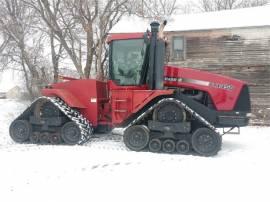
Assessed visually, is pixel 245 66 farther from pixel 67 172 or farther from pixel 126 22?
pixel 67 172

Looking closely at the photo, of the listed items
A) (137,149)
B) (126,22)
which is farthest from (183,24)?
(137,149)

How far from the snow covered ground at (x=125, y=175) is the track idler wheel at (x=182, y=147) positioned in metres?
0.44

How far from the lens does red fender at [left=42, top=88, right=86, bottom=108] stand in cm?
1091

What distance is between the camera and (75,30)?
84.2ft

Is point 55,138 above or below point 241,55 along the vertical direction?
below

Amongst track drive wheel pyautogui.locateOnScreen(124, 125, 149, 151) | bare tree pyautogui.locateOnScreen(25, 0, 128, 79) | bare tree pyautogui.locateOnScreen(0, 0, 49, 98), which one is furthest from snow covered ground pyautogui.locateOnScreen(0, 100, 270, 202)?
bare tree pyautogui.locateOnScreen(0, 0, 49, 98)

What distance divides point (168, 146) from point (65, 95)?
131 inches

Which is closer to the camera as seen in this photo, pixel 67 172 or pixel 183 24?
pixel 67 172

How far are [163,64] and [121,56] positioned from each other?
1.19 m

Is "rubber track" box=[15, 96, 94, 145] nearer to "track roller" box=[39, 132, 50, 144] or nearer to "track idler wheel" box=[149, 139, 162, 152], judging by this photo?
"track roller" box=[39, 132, 50, 144]

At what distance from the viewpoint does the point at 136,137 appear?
9867 mm

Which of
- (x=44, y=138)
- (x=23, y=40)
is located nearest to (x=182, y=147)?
(x=44, y=138)

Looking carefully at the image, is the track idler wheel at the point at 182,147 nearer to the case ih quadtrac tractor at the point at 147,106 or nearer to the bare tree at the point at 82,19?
the case ih quadtrac tractor at the point at 147,106

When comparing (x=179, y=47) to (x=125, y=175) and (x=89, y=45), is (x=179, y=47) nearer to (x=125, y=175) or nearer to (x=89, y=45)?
(x=89, y=45)
